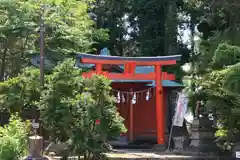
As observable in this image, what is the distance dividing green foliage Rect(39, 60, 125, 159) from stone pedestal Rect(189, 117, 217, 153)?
4.48 m

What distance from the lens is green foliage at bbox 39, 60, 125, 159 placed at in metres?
8.88

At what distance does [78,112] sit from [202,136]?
565 cm

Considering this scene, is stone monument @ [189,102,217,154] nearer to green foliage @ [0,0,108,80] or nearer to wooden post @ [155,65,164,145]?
wooden post @ [155,65,164,145]

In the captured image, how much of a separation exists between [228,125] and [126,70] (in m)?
4.11

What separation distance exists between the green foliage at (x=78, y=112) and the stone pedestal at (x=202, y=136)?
14.7ft

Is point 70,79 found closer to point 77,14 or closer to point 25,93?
point 25,93

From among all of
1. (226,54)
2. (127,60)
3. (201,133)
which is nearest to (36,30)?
(127,60)

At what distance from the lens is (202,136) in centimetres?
1284

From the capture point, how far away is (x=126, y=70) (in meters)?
12.8

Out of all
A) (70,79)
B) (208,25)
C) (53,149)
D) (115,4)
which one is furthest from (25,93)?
(115,4)

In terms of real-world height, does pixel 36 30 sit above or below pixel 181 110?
above

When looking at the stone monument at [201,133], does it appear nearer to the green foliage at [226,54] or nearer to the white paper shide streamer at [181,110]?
the white paper shide streamer at [181,110]

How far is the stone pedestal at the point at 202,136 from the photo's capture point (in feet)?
41.3

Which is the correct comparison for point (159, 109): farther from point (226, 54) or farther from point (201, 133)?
point (226, 54)
